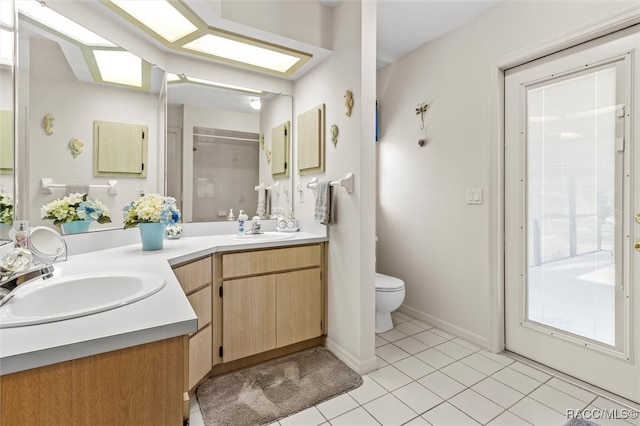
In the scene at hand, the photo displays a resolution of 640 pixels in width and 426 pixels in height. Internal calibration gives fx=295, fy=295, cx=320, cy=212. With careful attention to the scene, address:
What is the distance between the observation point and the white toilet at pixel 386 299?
2361mm

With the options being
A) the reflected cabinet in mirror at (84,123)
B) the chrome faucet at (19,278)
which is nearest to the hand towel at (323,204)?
the reflected cabinet in mirror at (84,123)

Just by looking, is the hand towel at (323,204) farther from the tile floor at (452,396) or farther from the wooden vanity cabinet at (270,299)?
the tile floor at (452,396)

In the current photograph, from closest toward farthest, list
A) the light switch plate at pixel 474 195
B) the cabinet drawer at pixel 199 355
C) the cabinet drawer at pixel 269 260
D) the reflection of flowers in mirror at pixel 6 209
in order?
the reflection of flowers in mirror at pixel 6 209
the cabinet drawer at pixel 199 355
the cabinet drawer at pixel 269 260
the light switch plate at pixel 474 195

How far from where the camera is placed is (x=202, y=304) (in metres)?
1.65

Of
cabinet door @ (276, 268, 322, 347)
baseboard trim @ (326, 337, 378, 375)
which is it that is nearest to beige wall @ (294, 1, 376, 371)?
baseboard trim @ (326, 337, 378, 375)

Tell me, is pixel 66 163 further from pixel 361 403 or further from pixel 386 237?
pixel 386 237

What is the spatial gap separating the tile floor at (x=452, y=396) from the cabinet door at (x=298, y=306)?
505 mm

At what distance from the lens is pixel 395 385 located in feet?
5.73

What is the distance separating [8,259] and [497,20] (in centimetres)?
283

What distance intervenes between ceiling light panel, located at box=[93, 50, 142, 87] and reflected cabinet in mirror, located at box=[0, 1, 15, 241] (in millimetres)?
479

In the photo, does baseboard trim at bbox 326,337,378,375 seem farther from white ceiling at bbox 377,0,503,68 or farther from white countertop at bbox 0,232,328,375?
white ceiling at bbox 377,0,503,68

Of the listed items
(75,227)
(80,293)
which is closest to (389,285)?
(80,293)

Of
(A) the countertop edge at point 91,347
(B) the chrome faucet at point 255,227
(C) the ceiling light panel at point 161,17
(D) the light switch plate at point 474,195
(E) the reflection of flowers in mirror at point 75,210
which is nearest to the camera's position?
(A) the countertop edge at point 91,347

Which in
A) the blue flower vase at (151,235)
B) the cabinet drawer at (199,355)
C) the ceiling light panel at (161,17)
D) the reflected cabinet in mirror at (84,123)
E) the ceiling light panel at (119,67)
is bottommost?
the cabinet drawer at (199,355)
